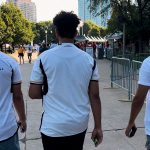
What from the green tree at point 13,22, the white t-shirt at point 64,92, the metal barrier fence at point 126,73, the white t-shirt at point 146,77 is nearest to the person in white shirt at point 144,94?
the white t-shirt at point 146,77

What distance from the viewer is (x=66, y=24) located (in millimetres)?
3207

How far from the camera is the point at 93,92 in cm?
335

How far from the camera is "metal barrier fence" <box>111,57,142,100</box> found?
417 inches

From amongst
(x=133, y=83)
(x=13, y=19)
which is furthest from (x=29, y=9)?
(x=133, y=83)

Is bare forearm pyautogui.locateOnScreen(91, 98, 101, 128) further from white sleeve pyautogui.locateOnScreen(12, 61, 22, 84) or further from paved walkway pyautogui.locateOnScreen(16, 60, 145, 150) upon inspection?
paved walkway pyautogui.locateOnScreen(16, 60, 145, 150)

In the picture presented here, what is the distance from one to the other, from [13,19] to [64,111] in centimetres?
7453

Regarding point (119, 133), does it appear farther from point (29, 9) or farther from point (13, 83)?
point (29, 9)

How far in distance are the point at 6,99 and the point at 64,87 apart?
482 millimetres

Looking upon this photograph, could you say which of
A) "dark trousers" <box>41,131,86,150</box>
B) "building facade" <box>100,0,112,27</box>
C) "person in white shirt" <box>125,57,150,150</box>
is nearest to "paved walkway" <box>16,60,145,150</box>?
"person in white shirt" <box>125,57,150,150</box>

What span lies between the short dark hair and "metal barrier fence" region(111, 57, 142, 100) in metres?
6.86

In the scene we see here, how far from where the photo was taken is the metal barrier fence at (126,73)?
10601 millimetres

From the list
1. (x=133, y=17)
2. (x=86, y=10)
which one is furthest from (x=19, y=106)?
(x=86, y=10)

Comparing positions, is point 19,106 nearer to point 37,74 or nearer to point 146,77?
point 37,74

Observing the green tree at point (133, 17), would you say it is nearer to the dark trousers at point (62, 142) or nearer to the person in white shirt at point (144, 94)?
the person in white shirt at point (144, 94)
